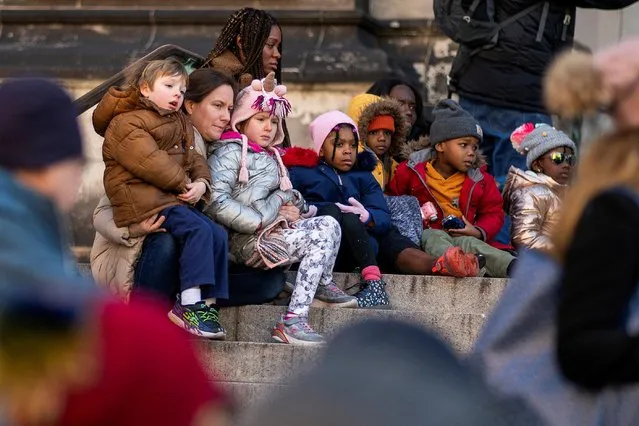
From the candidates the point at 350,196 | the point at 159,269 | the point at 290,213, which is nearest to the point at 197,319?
the point at 159,269

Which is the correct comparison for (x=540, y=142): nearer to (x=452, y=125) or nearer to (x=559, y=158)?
(x=559, y=158)

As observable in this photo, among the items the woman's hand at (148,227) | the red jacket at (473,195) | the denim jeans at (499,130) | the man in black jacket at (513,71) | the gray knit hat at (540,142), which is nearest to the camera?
the woman's hand at (148,227)

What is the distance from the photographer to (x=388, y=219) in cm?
848

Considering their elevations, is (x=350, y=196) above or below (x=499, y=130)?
above

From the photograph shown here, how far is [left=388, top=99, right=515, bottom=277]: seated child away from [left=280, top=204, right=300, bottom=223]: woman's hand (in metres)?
1.15

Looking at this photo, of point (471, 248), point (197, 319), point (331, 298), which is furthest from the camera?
point (471, 248)

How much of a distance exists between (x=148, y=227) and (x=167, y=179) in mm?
225

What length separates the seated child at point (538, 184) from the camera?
884 cm

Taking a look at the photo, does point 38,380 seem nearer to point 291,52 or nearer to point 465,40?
point 465,40

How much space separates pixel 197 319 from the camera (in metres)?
6.83

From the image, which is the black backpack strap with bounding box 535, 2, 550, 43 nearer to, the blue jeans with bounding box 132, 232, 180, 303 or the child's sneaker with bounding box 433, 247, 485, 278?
the child's sneaker with bounding box 433, 247, 485, 278

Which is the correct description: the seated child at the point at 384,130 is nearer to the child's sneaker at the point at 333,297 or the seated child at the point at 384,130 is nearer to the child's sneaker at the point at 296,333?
the child's sneaker at the point at 333,297

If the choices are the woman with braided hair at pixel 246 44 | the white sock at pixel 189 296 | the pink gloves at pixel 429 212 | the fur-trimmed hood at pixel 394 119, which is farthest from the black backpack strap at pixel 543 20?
the white sock at pixel 189 296

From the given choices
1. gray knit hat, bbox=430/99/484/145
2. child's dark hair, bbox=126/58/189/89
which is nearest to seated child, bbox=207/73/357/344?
child's dark hair, bbox=126/58/189/89
